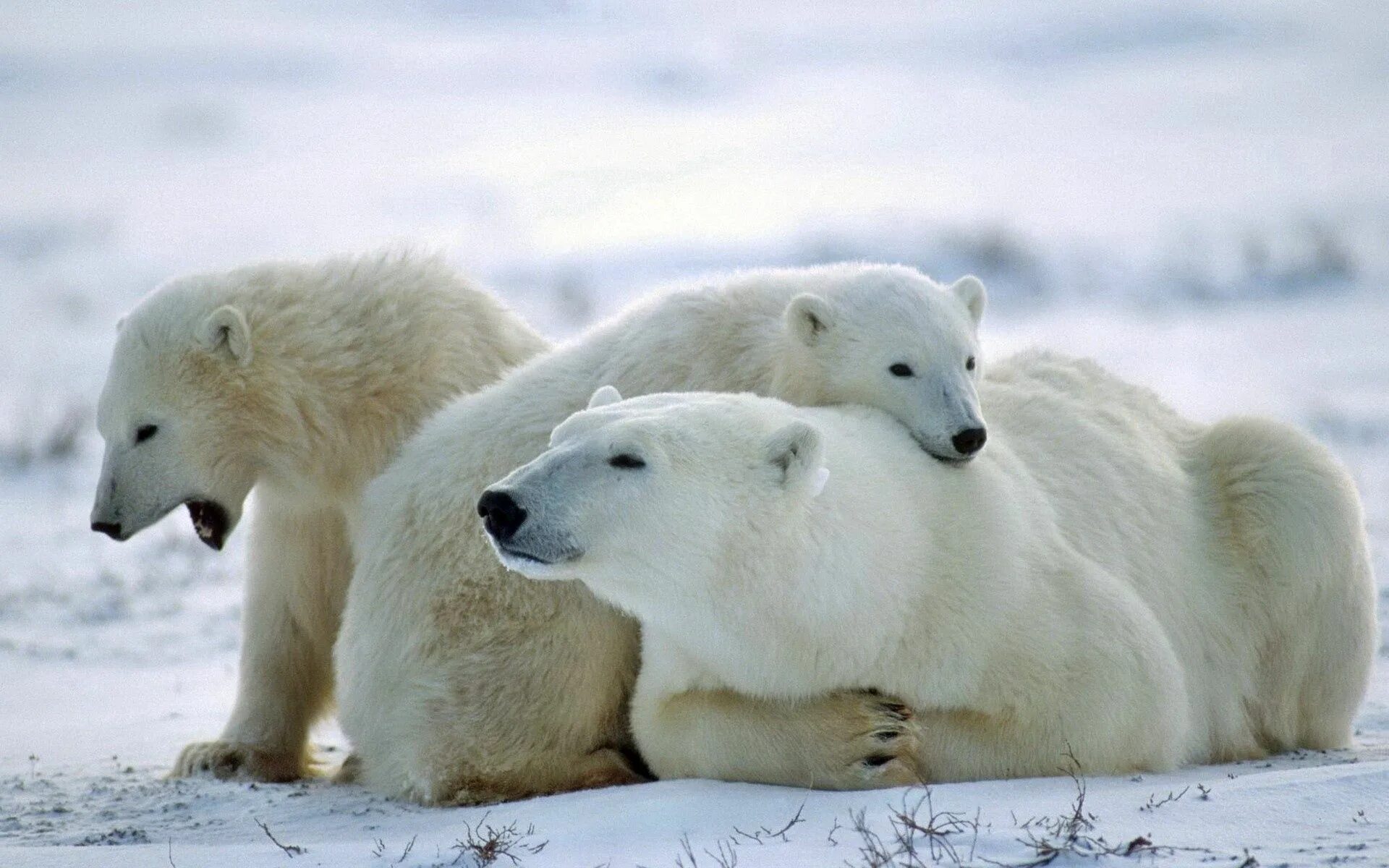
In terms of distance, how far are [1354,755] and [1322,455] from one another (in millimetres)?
941

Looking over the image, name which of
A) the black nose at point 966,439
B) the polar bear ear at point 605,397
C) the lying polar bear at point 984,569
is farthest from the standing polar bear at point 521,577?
the polar bear ear at point 605,397

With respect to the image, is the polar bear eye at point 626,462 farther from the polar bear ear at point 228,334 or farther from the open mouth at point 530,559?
the polar bear ear at point 228,334

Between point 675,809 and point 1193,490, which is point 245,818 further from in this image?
point 1193,490

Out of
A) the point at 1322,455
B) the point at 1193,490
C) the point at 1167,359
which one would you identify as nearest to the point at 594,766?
the point at 1193,490

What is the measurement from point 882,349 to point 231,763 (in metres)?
2.54

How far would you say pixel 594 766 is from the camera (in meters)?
4.64

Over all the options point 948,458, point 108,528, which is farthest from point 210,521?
point 948,458

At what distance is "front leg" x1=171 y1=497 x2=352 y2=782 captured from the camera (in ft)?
18.6

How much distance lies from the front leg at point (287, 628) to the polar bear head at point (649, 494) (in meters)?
2.15

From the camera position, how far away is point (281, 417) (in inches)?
215

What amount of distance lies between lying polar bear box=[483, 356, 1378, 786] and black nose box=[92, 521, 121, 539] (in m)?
2.03

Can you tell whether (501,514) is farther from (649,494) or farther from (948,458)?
(948,458)

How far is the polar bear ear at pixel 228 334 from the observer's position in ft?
17.6

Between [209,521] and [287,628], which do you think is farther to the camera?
[287,628]
